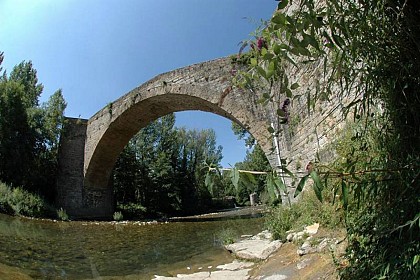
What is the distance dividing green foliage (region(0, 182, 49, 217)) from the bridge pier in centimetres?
256

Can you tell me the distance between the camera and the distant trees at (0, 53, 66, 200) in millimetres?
13656

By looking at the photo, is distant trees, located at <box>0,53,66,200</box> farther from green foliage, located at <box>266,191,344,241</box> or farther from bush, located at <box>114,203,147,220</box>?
green foliage, located at <box>266,191,344,241</box>

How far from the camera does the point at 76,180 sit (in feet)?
49.2

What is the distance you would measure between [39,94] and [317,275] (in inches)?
975

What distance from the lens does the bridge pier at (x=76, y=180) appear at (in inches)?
579

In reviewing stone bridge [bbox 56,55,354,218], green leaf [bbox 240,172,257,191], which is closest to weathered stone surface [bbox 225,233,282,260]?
stone bridge [bbox 56,55,354,218]

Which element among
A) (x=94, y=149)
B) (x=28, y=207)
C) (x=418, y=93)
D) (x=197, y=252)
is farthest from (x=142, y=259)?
(x=94, y=149)

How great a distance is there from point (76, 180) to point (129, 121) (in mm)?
4456

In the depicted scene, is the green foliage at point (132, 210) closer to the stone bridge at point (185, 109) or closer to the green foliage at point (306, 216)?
the stone bridge at point (185, 109)

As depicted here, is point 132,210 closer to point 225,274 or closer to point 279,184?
point 225,274

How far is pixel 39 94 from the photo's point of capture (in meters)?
22.9

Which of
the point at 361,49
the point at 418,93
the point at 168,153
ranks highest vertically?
the point at 168,153

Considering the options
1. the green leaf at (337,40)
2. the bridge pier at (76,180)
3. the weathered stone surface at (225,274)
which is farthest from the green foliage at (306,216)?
the bridge pier at (76,180)

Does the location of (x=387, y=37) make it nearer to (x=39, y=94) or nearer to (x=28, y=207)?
(x=28, y=207)
